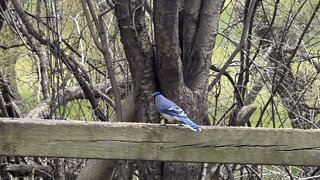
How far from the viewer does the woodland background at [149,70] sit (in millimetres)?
3195

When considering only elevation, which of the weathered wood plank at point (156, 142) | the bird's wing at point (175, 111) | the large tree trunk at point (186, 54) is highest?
the large tree trunk at point (186, 54)

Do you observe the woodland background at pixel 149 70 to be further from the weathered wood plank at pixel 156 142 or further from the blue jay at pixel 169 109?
the weathered wood plank at pixel 156 142

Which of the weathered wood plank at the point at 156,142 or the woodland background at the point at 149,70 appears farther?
the woodland background at the point at 149,70

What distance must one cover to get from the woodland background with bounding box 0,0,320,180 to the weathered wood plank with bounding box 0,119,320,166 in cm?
74

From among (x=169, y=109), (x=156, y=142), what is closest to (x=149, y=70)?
(x=169, y=109)

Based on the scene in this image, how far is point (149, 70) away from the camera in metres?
3.19

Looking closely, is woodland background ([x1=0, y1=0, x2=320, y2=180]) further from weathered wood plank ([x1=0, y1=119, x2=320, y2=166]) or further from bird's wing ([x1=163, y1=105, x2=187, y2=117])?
weathered wood plank ([x1=0, y1=119, x2=320, y2=166])

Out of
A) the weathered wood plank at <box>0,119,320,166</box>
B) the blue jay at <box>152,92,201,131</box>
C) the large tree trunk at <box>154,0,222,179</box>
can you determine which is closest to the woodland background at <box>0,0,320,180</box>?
the large tree trunk at <box>154,0,222,179</box>

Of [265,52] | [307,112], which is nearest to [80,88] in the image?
[265,52]

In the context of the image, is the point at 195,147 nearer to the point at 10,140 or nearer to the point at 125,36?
the point at 10,140

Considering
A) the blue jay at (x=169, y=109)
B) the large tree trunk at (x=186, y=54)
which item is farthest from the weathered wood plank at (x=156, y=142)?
the large tree trunk at (x=186, y=54)

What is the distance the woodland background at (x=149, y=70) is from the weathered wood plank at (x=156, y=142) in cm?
74

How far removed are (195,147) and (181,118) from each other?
9.6 inches

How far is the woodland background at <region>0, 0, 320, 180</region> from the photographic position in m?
3.20
